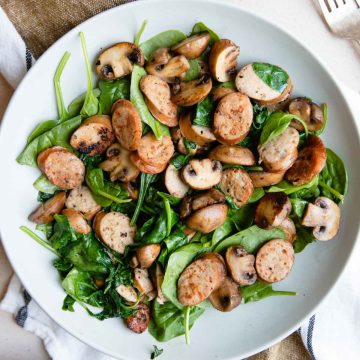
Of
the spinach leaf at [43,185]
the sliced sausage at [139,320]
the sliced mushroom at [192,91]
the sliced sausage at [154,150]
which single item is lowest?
the sliced sausage at [139,320]

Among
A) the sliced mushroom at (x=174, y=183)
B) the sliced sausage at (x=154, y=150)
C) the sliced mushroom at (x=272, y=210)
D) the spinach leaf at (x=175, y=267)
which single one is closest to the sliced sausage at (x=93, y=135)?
the sliced sausage at (x=154, y=150)

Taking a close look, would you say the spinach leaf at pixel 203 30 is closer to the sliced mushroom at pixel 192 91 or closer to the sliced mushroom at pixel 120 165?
the sliced mushroom at pixel 192 91

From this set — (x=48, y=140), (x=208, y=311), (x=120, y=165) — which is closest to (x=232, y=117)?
(x=120, y=165)

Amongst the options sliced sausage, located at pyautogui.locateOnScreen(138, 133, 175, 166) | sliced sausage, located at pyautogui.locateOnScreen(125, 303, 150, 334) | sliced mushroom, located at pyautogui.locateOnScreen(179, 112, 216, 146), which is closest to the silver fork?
sliced mushroom, located at pyautogui.locateOnScreen(179, 112, 216, 146)

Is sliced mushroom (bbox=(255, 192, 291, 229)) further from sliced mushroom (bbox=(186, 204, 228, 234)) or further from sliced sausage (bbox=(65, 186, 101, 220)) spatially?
sliced sausage (bbox=(65, 186, 101, 220))

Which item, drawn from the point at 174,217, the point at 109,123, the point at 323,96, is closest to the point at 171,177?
the point at 174,217

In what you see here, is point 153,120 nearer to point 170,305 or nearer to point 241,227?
point 241,227

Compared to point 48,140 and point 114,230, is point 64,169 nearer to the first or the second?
point 48,140
